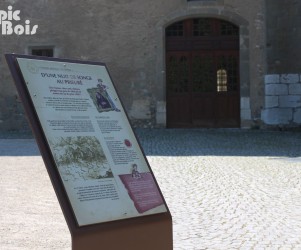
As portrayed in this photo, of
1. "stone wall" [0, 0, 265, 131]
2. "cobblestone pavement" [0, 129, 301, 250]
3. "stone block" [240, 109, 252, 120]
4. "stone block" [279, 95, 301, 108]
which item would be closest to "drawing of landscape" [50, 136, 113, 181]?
"cobblestone pavement" [0, 129, 301, 250]

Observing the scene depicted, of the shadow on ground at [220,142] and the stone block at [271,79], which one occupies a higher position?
the stone block at [271,79]

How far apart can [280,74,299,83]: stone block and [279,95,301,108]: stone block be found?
1.44 ft

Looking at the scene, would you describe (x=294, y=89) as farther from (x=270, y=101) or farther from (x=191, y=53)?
(x=191, y=53)

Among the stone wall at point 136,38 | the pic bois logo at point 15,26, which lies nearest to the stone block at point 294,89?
the stone wall at point 136,38

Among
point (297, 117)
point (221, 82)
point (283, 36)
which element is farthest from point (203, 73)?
point (297, 117)

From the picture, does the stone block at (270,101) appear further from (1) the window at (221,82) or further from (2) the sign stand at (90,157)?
(2) the sign stand at (90,157)

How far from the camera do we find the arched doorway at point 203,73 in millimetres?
15953

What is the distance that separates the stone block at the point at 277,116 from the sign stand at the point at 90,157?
42.4 feet

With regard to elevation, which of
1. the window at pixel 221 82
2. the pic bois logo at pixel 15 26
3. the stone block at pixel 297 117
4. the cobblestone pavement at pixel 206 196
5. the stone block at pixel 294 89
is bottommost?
the cobblestone pavement at pixel 206 196

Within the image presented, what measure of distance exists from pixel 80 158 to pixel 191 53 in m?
13.4

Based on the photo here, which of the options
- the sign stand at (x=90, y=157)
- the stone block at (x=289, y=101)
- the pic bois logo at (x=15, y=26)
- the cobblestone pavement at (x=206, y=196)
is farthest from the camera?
the pic bois logo at (x=15, y=26)

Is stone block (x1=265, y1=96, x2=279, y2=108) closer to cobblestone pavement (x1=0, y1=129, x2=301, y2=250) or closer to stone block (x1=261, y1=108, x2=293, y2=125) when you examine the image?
stone block (x1=261, y1=108, x2=293, y2=125)

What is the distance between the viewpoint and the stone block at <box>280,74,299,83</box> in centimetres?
1580

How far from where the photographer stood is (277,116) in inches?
622
